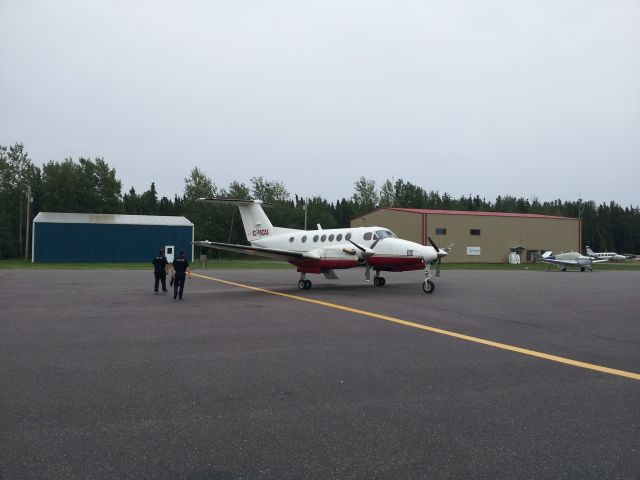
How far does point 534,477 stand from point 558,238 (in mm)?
59789

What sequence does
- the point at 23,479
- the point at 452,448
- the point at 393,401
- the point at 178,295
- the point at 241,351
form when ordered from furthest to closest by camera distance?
the point at 178,295, the point at 241,351, the point at 393,401, the point at 452,448, the point at 23,479

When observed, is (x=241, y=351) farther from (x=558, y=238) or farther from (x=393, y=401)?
(x=558, y=238)

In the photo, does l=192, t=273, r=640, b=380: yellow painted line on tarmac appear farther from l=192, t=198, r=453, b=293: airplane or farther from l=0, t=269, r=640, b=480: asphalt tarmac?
l=192, t=198, r=453, b=293: airplane

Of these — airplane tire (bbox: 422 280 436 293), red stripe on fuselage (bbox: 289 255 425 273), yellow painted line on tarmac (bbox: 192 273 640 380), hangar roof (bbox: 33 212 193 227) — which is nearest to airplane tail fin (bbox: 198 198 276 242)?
red stripe on fuselage (bbox: 289 255 425 273)

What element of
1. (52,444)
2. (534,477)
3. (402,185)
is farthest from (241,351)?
(402,185)

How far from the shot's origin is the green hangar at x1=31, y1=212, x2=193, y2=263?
46875mm

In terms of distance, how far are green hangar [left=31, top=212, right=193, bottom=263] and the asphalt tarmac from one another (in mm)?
40099

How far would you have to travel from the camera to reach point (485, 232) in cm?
5425

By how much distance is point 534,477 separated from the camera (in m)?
3.49

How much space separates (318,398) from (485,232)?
5266 cm

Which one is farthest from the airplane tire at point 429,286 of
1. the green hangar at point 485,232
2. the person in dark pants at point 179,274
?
the green hangar at point 485,232

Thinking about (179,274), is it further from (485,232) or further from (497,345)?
(485,232)

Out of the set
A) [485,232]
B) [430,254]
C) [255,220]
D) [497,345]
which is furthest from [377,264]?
[485,232]

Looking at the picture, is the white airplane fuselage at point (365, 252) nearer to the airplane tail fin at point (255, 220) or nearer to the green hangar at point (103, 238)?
the airplane tail fin at point (255, 220)
